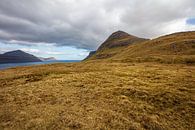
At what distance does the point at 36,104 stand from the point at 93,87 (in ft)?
25.1

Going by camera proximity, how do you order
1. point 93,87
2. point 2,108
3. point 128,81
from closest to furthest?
point 2,108 → point 93,87 → point 128,81

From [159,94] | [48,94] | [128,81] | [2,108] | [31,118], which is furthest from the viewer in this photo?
[128,81]

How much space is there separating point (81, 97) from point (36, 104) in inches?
186

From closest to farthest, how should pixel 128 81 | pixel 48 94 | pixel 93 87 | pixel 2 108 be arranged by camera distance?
pixel 2 108 < pixel 48 94 < pixel 93 87 < pixel 128 81

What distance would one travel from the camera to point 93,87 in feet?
78.1

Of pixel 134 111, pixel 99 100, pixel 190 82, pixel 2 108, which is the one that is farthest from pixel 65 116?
pixel 190 82

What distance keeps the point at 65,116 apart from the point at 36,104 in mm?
4788

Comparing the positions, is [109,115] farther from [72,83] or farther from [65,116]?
[72,83]

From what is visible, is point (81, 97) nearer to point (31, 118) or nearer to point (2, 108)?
point (31, 118)

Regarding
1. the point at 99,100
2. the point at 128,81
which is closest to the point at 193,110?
the point at 99,100

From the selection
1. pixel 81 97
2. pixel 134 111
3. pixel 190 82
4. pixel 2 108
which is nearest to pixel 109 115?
pixel 134 111

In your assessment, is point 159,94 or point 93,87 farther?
point 93,87

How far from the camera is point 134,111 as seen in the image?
16500mm

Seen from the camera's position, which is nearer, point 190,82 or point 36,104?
point 36,104
